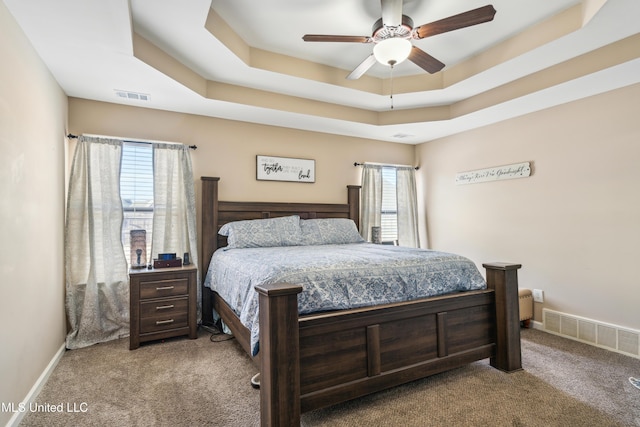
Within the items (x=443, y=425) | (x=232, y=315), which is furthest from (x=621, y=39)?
(x=232, y=315)

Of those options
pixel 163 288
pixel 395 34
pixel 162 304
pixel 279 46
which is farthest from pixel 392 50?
pixel 162 304

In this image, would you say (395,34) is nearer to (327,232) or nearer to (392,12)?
(392,12)

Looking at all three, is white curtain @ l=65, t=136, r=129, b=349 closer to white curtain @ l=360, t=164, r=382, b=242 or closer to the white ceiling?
the white ceiling

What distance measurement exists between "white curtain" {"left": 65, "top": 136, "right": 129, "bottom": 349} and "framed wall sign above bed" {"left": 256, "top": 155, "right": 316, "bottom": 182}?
1529 millimetres

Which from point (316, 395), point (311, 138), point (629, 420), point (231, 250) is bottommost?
point (629, 420)

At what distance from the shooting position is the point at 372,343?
195cm

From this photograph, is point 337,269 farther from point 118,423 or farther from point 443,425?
point 118,423

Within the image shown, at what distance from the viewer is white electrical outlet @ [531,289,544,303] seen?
3420mm

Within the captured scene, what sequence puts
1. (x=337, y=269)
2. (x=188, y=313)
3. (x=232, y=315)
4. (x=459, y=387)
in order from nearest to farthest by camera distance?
(x=337, y=269) → (x=459, y=387) → (x=232, y=315) → (x=188, y=313)

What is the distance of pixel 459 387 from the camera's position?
2.16 metres

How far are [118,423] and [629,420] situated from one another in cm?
290

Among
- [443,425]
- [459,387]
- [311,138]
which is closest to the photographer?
[443,425]

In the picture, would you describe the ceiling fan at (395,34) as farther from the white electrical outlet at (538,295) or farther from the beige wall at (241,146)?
the white electrical outlet at (538,295)

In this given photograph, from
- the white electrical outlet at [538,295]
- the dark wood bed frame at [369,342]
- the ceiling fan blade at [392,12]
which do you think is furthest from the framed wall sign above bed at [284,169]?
the white electrical outlet at [538,295]
